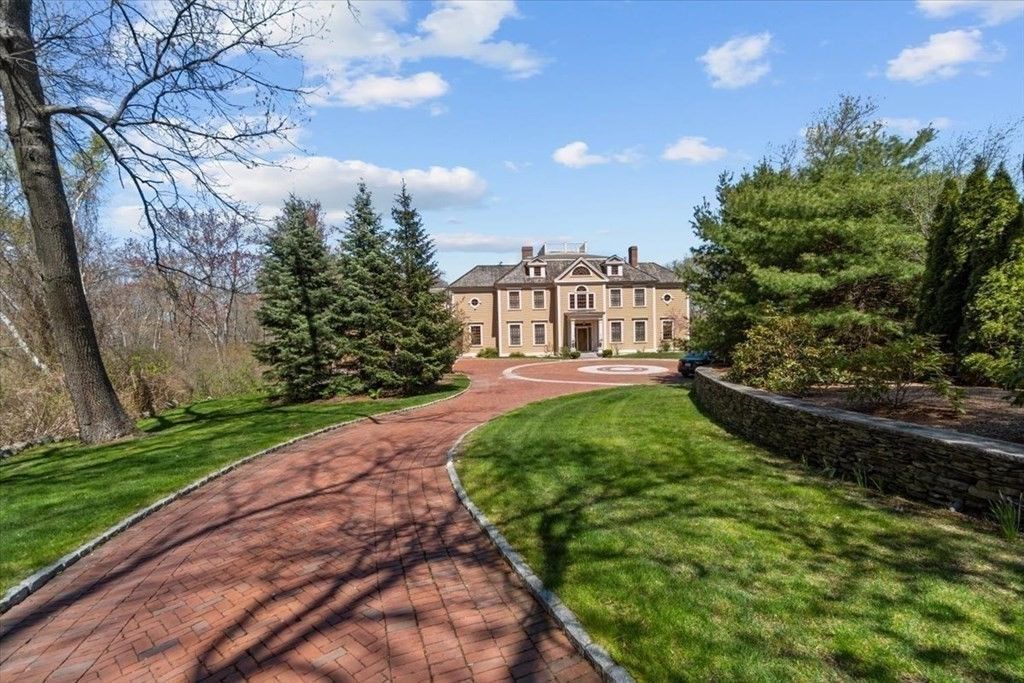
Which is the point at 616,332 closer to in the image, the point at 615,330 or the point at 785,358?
the point at 615,330

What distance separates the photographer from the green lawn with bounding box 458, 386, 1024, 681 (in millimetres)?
3215

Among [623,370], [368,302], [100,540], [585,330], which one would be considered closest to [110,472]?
[100,540]

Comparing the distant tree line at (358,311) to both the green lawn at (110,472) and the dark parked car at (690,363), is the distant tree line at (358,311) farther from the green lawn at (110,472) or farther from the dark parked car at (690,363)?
the dark parked car at (690,363)

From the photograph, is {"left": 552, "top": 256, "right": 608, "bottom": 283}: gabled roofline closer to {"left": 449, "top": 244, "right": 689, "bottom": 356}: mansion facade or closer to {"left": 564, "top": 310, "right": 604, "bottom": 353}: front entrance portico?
{"left": 449, "top": 244, "right": 689, "bottom": 356}: mansion facade

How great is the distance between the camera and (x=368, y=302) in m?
18.7

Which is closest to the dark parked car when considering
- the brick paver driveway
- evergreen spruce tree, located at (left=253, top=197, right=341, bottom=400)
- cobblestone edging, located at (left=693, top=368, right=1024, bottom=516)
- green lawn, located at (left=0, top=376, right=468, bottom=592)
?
green lawn, located at (left=0, top=376, right=468, bottom=592)

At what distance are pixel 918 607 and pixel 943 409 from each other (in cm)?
488

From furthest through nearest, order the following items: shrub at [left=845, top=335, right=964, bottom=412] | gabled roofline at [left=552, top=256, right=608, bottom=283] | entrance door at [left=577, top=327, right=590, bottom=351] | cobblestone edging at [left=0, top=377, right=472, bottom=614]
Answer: entrance door at [left=577, top=327, right=590, bottom=351], gabled roofline at [left=552, top=256, right=608, bottom=283], shrub at [left=845, top=335, right=964, bottom=412], cobblestone edging at [left=0, top=377, right=472, bottom=614]

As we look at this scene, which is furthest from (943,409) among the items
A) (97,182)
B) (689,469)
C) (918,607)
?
(97,182)

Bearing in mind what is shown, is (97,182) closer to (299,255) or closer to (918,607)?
(299,255)

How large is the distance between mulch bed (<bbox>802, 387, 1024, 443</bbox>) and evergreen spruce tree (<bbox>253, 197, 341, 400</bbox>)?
15468 mm

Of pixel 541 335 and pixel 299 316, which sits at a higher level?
pixel 299 316

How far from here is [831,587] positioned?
3973 millimetres

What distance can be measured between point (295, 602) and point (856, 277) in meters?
13.0
